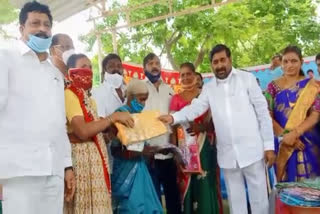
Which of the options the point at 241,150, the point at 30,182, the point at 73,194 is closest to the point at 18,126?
the point at 30,182

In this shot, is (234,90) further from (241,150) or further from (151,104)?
(151,104)

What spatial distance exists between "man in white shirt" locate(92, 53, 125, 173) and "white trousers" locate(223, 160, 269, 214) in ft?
3.98

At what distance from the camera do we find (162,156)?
4094 mm

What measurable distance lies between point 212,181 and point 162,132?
1.27 metres

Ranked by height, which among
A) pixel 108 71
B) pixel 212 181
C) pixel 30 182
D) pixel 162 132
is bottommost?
pixel 212 181

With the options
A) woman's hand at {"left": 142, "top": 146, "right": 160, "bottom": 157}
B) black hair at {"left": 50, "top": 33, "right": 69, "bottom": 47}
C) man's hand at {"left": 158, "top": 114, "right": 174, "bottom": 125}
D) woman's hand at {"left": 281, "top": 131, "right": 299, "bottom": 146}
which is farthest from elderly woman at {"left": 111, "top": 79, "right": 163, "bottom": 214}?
woman's hand at {"left": 281, "top": 131, "right": 299, "bottom": 146}

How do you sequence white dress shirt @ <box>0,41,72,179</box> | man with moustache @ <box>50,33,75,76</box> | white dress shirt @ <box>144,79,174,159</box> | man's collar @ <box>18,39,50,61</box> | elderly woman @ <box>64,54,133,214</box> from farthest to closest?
white dress shirt @ <box>144,79,174,159</box>
man with moustache @ <box>50,33,75,76</box>
elderly woman @ <box>64,54,133,214</box>
man's collar @ <box>18,39,50,61</box>
white dress shirt @ <box>0,41,72,179</box>

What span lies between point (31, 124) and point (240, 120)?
1.88 m

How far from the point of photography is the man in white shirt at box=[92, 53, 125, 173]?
13.0 ft

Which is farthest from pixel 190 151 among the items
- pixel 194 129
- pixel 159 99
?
pixel 159 99

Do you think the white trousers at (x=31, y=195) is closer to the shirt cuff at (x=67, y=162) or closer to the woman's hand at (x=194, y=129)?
the shirt cuff at (x=67, y=162)

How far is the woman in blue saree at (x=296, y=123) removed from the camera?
376 cm

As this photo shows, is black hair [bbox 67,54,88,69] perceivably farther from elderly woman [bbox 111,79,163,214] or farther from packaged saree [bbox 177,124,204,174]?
packaged saree [bbox 177,124,204,174]

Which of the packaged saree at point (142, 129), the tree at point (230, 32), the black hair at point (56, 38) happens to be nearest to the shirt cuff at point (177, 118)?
the packaged saree at point (142, 129)
